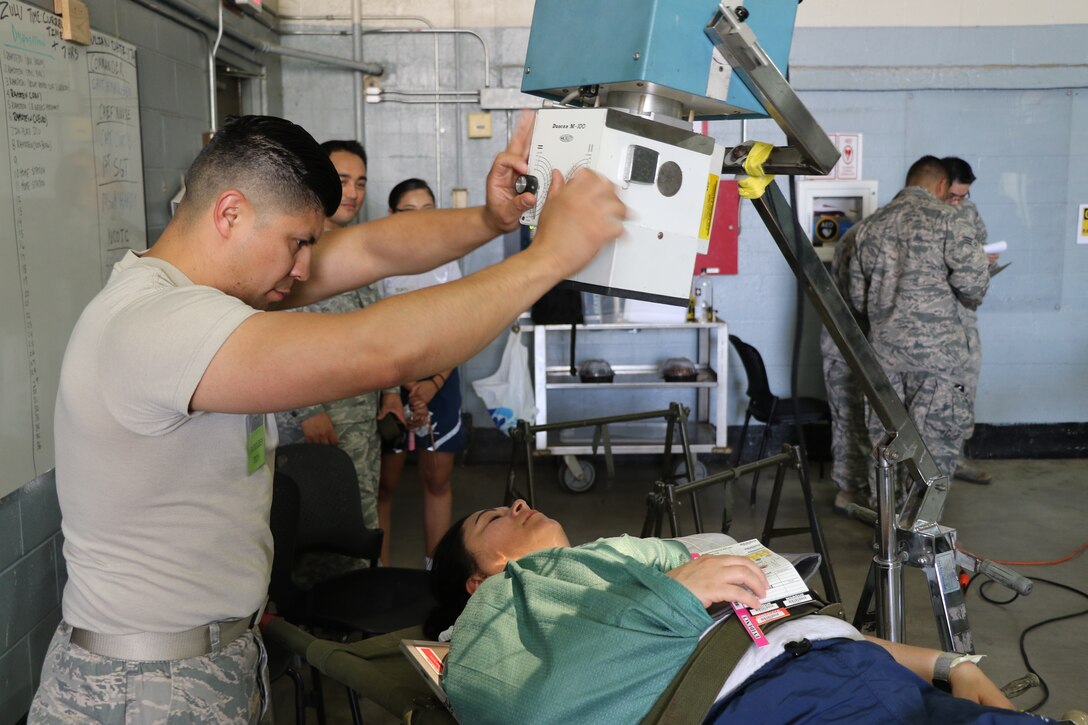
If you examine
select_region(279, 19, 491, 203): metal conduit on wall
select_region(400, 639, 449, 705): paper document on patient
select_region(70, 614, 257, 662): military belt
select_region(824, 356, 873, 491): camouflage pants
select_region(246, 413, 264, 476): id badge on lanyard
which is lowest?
select_region(824, 356, 873, 491): camouflage pants

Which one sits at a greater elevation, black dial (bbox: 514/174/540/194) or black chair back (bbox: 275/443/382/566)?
black dial (bbox: 514/174/540/194)

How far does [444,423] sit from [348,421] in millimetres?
545

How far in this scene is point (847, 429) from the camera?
475cm

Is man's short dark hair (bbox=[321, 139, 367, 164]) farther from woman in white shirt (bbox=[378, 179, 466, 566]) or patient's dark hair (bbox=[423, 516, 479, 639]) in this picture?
patient's dark hair (bbox=[423, 516, 479, 639])

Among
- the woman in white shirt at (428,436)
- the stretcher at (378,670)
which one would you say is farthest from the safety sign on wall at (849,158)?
the stretcher at (378,670)

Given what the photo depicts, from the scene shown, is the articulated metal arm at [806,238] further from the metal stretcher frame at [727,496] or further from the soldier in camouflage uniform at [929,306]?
the soldier in camouflage uniform at [929,306]

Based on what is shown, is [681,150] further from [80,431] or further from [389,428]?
[389,428]

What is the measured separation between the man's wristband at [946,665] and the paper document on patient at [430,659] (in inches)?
33.0

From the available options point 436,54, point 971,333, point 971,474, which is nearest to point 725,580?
point 971,333

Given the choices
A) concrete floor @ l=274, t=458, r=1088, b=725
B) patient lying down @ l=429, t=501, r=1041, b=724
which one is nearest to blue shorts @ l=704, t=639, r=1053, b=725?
patient lying down @ l=429, t=501, r=1041, b=724

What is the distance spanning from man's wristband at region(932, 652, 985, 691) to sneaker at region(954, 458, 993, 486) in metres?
3.86

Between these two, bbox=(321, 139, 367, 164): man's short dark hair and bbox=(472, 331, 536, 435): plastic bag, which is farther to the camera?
bbox=(472, 331, 536, 435): plastic bag

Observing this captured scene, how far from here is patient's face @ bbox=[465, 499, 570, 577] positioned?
79.2 inches

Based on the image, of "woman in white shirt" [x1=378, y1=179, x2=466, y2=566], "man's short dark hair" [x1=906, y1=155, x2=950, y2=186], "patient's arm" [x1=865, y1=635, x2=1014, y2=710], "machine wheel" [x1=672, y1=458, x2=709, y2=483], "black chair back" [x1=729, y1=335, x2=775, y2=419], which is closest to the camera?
"patient's arm" [x1=865, y1=635, x2=1014, y2=710]
